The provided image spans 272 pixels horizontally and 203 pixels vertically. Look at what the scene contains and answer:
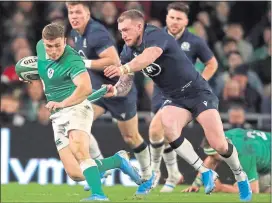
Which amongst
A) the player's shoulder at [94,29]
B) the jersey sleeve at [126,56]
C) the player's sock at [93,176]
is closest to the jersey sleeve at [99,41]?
the player's shoulder at [94,29]

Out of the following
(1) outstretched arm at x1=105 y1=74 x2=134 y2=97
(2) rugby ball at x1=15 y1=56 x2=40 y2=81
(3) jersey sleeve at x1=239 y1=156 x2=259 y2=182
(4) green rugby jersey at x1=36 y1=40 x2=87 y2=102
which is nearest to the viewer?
(4) green rugby jersey at x1=36 y1=40 x2=87 y2=102

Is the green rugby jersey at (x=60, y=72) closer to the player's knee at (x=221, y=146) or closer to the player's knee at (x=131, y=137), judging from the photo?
the player's knee at (x=221, y=146)

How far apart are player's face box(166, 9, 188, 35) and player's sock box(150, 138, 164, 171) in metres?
1.64

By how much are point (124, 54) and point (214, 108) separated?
1.33 m

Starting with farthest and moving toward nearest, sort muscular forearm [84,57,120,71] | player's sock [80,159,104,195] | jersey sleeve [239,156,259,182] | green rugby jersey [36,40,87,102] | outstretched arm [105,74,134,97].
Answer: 1. jersey sleeve [239,156,259,182]
2. muscular forearm [84,57,120,71]
3. outstretched arm [105,74,134,97]
4. green rugby jersey [36,40,87,102]
5. player's sock [80,159,104,195]

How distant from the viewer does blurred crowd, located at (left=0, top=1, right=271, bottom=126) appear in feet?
59.8

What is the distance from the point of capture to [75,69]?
11672mm

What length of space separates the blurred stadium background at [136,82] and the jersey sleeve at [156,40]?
15.3 feet

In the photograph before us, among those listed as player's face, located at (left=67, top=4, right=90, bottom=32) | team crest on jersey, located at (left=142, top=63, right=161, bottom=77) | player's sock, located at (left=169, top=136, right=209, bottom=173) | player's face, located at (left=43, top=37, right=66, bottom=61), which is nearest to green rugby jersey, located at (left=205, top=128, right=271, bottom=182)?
player's sock, located at (left=169, top=136, right=209, bottom=173)

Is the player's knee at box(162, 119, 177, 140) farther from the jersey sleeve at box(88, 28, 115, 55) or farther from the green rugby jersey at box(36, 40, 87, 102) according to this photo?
the jersey sleeve at box(88, 28, 115, 55)

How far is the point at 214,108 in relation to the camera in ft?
40.2

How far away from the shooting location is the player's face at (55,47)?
11.6 metres

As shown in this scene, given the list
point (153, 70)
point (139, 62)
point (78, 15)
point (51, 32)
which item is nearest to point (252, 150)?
point (153, 70)

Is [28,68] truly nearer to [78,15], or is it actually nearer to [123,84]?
[123,84]
